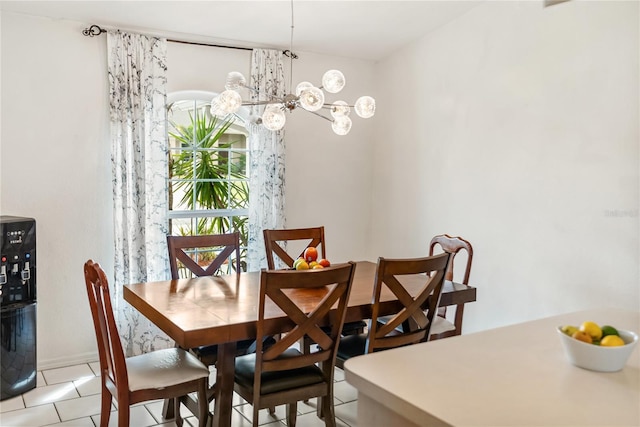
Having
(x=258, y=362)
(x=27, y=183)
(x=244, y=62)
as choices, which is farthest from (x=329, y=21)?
(x=258, y=362)

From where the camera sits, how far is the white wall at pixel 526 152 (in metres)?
3.43

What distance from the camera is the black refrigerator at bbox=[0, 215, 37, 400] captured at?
133 inches

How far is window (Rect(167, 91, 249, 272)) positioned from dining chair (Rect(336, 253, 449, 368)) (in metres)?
2.03

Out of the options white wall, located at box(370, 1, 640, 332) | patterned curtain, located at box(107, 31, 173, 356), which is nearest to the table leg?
patterned curtain, located at box(107, 31, 173, 356)

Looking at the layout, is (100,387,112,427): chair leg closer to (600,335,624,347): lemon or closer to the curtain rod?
(600,335,624,347): lemon

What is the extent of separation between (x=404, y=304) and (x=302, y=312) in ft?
1.86

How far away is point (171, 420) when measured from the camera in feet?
10.5

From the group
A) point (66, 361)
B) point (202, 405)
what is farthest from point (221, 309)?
point (66, 361)

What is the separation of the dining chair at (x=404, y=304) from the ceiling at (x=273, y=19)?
87.8 inches

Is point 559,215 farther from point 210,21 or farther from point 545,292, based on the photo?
point 210,21

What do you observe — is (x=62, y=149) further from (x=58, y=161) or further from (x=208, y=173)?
(x=208, y=173)

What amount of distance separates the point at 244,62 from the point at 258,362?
9.60 ft

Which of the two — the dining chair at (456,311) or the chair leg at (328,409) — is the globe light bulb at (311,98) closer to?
the dining chair at (456,311)

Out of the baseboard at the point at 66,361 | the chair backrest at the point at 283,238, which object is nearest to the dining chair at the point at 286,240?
the chair backrest at the point at 283,238
